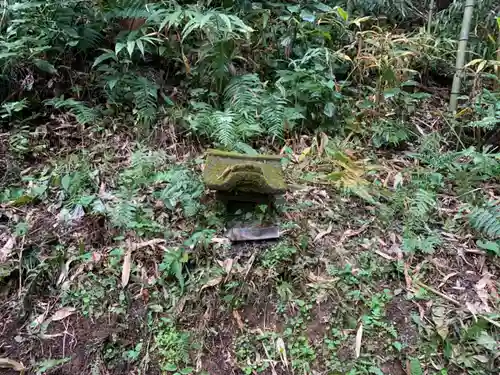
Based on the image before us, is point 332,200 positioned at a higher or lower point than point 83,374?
higher

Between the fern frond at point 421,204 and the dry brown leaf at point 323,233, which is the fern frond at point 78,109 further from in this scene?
the fern frond at point 421,204

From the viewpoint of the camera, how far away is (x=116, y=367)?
2275 mm

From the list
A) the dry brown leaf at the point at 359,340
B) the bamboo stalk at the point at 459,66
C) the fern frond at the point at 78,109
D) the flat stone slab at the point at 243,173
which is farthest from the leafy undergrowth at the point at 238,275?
the bamboo stalk at the point at 459,66

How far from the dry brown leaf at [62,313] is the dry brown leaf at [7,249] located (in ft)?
1.68

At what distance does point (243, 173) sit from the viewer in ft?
8.21

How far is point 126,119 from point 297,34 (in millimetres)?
1921

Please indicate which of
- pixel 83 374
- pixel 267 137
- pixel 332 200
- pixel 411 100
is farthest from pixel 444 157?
pixel 83 374

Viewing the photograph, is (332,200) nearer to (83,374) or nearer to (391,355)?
(391,355)

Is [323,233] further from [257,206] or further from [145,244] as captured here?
[145,244]

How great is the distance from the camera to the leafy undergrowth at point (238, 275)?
233cm

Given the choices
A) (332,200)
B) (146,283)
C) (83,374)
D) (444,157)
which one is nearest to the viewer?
(83,374)

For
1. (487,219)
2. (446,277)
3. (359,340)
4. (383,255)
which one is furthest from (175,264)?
(487,219)

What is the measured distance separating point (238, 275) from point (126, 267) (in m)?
0.71

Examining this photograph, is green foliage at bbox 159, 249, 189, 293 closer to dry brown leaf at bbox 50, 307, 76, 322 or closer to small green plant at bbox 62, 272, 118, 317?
small green plant at bbox 62, 272, 118, 317
